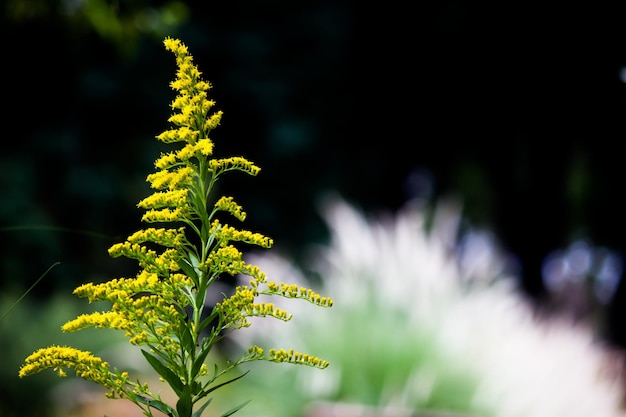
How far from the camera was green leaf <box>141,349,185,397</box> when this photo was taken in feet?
3.13

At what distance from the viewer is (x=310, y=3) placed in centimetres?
1329

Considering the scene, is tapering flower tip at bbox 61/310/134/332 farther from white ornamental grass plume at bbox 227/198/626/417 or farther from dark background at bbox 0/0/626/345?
dark background at bbox 0/0/626/345

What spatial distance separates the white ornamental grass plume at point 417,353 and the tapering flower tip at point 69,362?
2540 mm

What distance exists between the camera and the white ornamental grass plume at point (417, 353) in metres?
3.80

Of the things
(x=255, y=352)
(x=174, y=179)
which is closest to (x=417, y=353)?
(x=255, y=352)

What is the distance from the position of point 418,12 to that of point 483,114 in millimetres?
1861

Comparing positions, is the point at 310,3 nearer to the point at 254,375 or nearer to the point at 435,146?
the point at 435,146

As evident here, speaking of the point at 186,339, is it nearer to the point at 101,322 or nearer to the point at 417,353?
the point at 101,322

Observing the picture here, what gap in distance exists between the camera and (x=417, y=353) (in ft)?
13.8

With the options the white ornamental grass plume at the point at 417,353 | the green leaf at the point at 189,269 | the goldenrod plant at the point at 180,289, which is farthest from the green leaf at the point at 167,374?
the white ornamental grass plume at the point at 417,353

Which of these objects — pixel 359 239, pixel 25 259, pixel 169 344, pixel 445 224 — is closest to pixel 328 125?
pixel 25 259

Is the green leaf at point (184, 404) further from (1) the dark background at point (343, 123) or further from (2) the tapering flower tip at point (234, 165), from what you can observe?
(1) the dark background at point (343, 123)

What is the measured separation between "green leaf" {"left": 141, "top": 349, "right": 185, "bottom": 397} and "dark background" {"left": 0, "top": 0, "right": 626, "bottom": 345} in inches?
340

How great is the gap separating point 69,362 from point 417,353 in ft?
11.2
